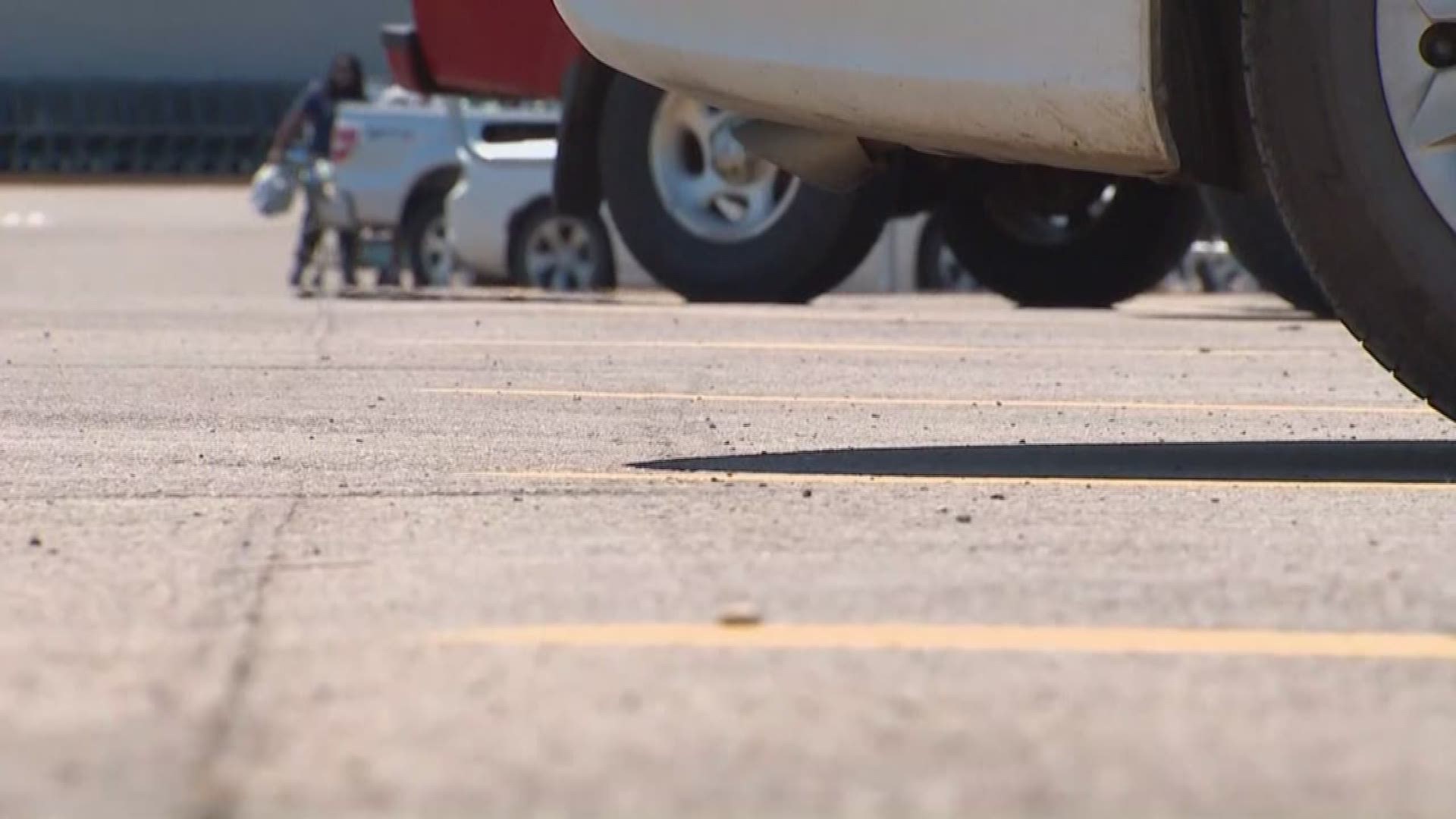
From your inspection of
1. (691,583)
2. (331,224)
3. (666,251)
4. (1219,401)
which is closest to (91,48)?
(331,224)

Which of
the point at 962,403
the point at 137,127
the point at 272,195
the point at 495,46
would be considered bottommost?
the point at 137,127

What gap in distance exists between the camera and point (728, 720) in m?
2.84

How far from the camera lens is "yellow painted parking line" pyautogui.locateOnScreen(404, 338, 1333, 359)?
831cm

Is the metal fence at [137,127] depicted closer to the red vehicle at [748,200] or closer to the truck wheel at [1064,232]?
the red vehicle at [748,200]

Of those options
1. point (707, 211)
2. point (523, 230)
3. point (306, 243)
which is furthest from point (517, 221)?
point (707, 211)

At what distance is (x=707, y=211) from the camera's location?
1085 centimetres

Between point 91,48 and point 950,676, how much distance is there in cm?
3809

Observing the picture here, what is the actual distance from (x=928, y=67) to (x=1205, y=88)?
465 mm

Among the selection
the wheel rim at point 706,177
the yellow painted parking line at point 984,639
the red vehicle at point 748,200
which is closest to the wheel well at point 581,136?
the red vehicle at point 748,200

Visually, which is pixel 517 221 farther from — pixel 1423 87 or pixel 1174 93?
pixel 1423 87

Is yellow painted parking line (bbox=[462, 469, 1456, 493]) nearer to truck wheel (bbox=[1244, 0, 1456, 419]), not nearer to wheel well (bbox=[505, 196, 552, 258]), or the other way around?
truck wheel (bbox=[1244, 0, 1456, 419])

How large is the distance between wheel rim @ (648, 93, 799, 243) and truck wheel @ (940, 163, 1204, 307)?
636 mm

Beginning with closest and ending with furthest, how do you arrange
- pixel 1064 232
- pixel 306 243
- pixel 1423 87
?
pixel 1423 87
pixel 1064 232
pixel 306 243

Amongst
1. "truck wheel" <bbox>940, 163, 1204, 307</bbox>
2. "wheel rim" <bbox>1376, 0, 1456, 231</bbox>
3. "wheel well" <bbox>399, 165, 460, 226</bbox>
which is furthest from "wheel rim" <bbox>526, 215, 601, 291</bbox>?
"wheel rim" <bbox>1376, 0, 1456, 231</bbox>
